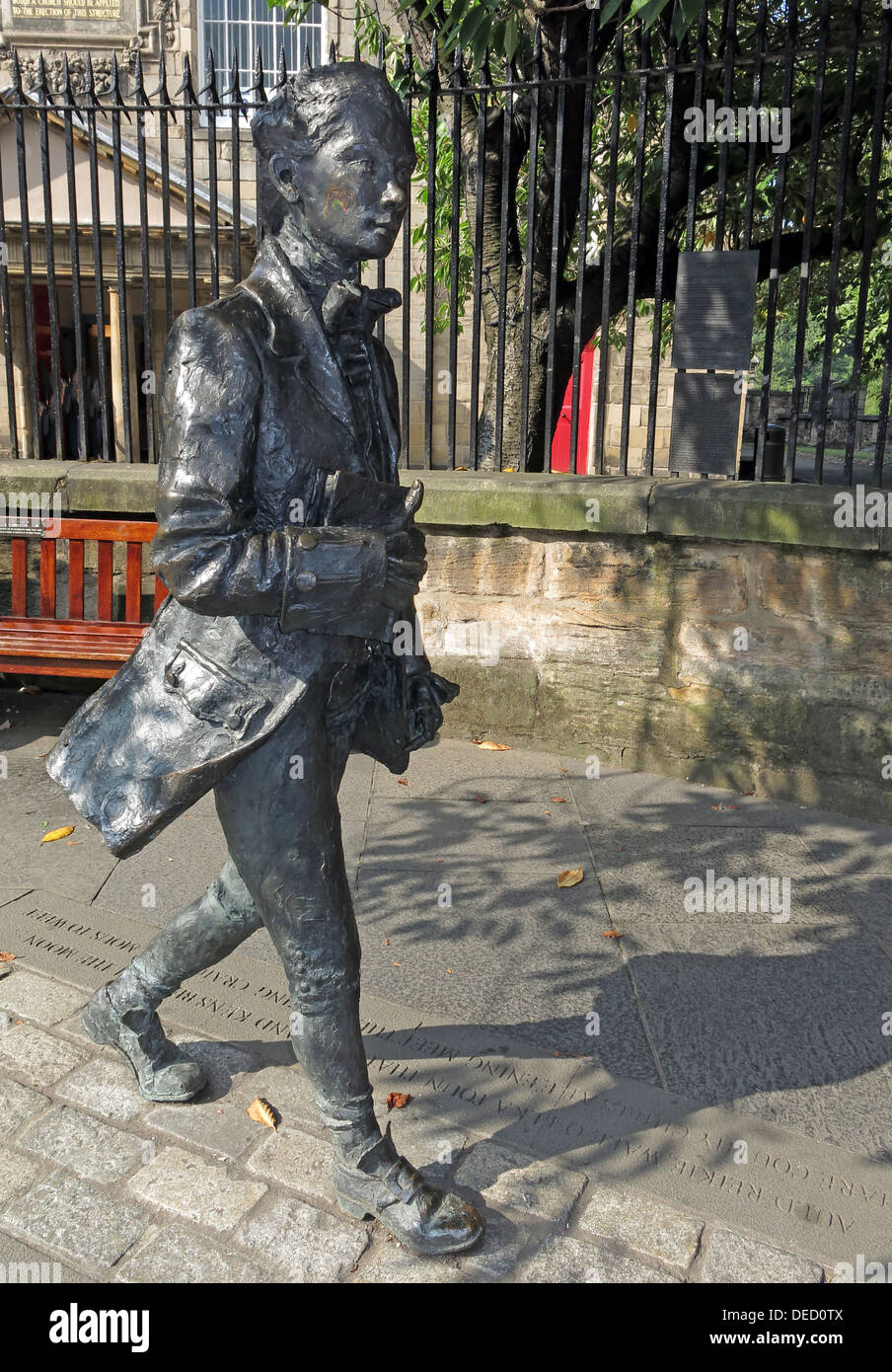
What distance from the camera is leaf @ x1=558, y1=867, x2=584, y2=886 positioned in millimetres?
4305

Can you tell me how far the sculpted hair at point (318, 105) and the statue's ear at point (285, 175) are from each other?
1cm

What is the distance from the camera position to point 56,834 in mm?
4684

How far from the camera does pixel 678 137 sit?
673cm

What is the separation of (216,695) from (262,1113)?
1.24 m

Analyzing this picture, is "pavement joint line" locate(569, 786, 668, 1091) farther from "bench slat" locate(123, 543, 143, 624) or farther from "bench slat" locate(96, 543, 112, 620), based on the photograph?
"bench slat" locate(96, 543, 112, 620)

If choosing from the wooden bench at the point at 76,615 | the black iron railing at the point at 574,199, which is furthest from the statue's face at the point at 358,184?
the wooden bench at the point at 76,615

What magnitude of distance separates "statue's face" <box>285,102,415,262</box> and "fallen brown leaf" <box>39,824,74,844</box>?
128 inches

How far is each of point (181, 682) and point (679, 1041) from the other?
6.37ft

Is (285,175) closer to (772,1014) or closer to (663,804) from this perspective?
(772,1014)

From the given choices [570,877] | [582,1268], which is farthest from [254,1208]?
[570,877]

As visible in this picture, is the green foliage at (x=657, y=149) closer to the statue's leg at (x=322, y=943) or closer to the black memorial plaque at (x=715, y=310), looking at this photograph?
the black memorial plaque at (x=715, y=310)

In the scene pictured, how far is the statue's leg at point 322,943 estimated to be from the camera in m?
2.29

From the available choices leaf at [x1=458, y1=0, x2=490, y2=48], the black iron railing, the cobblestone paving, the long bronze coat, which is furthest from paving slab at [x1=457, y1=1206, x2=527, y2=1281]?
leaf at [x1=458, y1=0, x2=490, y2=48]

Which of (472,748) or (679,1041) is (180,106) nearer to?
(472,748)
